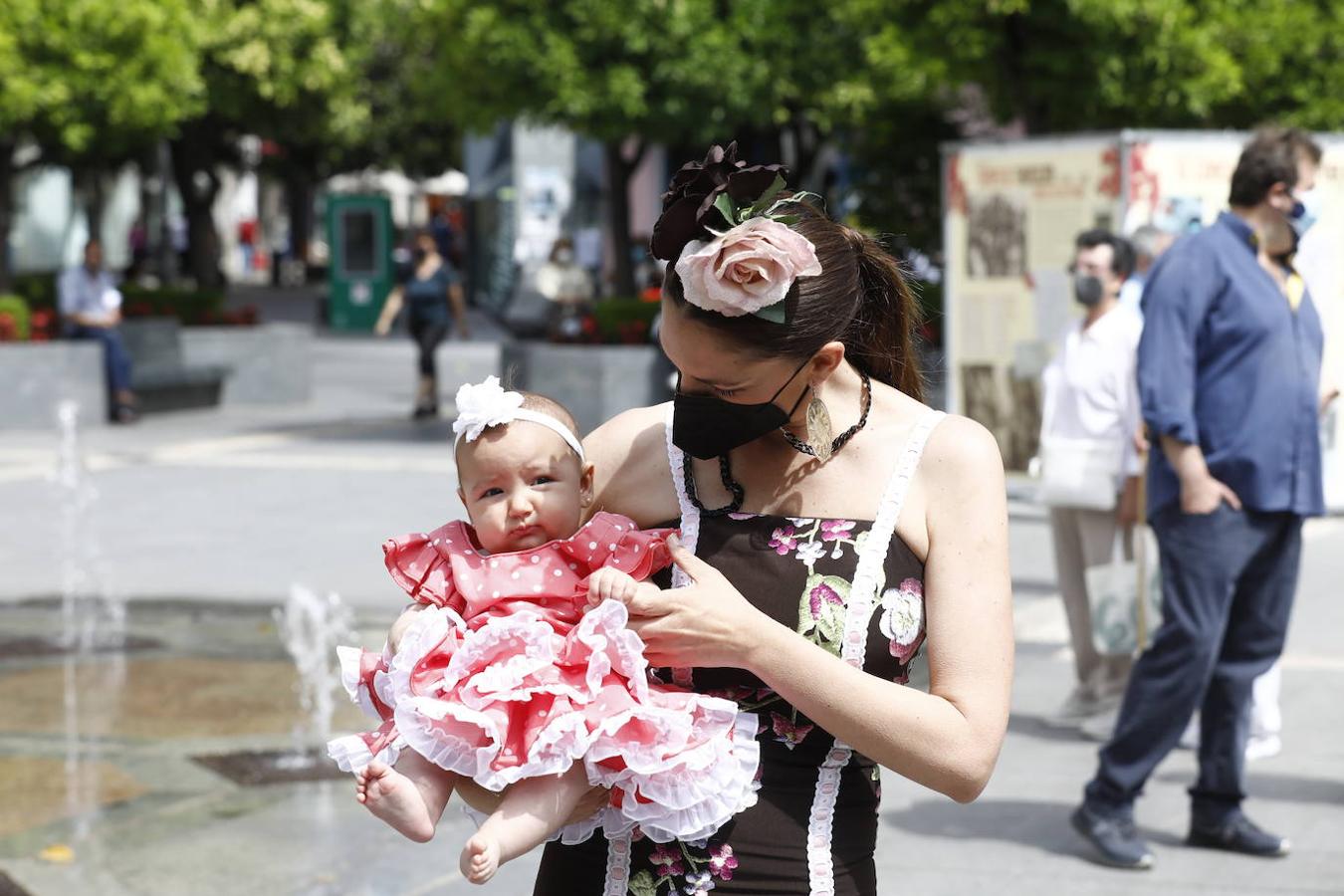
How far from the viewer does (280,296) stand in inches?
1758

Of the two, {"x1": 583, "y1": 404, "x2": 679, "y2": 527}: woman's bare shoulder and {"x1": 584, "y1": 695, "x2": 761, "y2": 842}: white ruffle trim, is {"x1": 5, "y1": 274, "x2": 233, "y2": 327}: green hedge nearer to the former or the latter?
{"x1": 583, "y1": 404, "x2": 679, "y2": 527}: woman's bare shoulder

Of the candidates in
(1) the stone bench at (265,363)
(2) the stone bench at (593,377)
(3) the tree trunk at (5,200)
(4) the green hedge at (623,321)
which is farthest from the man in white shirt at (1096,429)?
(3) the tree trunk at (5,200)

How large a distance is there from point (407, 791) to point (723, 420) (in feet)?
1.91

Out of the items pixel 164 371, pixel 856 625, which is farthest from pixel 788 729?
pixel 164 371

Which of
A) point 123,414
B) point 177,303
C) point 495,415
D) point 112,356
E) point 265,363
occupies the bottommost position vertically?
point 123,414

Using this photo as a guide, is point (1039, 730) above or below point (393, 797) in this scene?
below

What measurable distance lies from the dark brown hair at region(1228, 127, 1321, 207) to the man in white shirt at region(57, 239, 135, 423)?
46.9 ft

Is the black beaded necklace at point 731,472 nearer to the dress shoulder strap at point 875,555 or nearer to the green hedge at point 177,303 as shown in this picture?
the dress shoulder strap at point 875,555

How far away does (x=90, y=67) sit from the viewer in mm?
18844

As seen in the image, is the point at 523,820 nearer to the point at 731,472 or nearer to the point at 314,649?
the point at 731,472

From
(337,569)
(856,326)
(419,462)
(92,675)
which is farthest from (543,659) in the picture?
(419,462)

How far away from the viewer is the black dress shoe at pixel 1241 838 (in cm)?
549

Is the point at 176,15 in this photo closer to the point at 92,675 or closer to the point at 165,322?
the point at 165,322

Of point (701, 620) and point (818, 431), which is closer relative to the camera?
point (701, 620)
